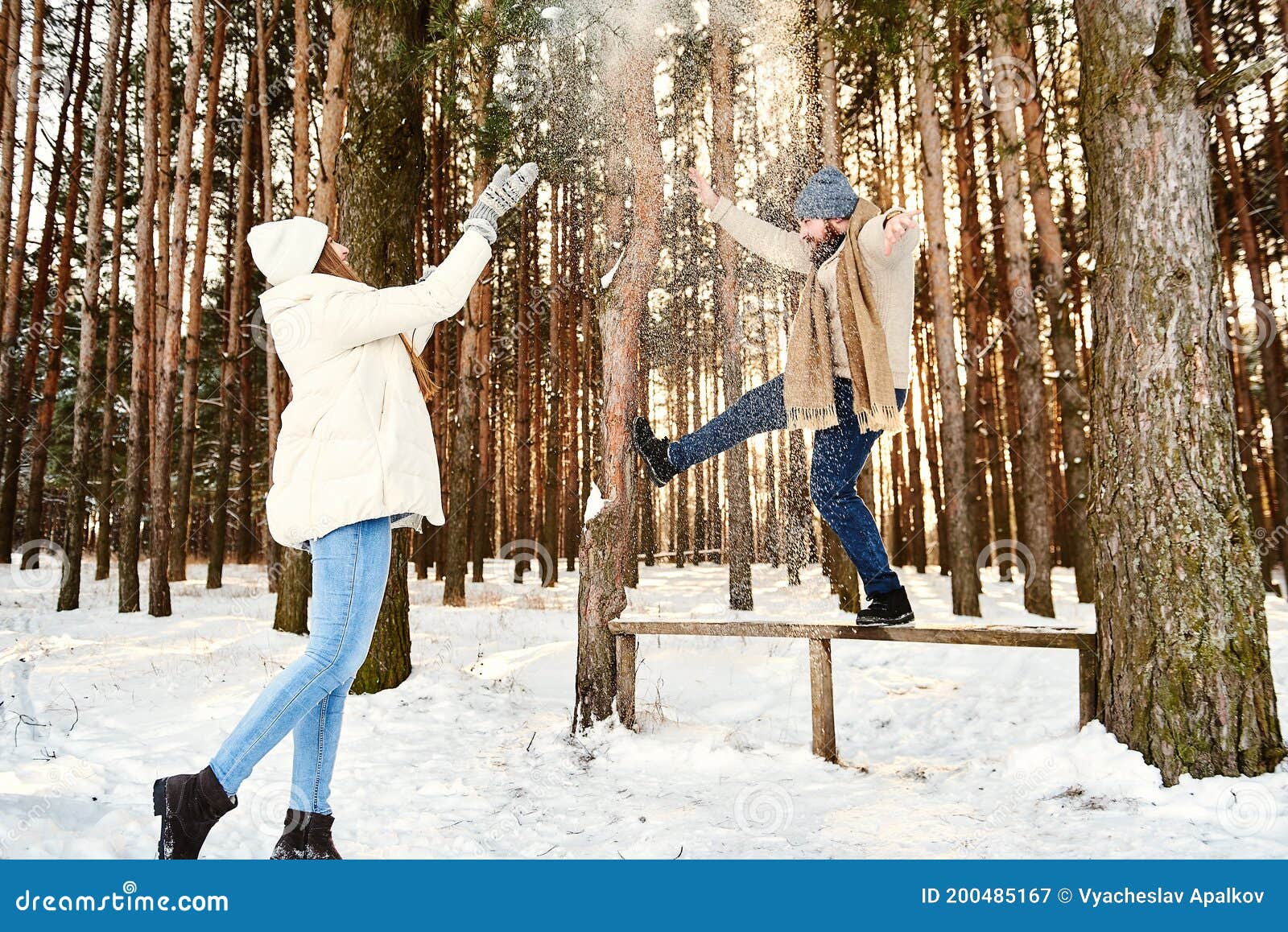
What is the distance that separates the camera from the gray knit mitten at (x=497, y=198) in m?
2.53

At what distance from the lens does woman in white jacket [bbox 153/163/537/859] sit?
2395mm

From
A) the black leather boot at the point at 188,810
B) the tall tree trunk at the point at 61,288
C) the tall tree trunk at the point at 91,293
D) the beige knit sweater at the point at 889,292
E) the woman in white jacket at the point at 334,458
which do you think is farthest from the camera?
the tall tree trunk at the point at 61,288

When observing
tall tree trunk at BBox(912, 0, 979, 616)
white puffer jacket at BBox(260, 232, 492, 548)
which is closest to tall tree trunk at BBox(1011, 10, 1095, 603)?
tall tree trunk at BBox(912, 0, 979, 616)

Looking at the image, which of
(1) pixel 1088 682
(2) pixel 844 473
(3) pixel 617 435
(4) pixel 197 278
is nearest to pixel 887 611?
(2) pixel 844 473

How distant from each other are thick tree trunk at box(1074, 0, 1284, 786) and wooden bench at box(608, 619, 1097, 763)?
0.15 m

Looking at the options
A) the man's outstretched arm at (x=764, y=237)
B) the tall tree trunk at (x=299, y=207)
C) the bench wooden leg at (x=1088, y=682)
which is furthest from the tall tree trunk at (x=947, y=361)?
the tall tree trunk at (x=299, y=207)

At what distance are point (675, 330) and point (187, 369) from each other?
816cm

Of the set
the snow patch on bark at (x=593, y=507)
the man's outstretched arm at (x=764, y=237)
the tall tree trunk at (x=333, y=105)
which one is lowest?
the snow patch on bark at (x=593, y=507)

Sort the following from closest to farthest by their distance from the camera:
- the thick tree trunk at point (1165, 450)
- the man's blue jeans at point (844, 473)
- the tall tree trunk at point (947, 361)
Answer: the thick tree trunk at point (1165, 450) → the man's blue jeans at point (844, 473) → the tall tree trunk at point (947, 361)

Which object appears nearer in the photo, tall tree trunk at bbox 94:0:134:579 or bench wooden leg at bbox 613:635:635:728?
bench wooden leg at bbox 613:635:635:728

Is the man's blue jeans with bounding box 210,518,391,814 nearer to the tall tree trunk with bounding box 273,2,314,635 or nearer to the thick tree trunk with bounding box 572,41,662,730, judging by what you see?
the thick tree trunk with bounding box 572,41,662,730

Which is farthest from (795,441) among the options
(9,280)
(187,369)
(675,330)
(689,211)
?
(9,280)

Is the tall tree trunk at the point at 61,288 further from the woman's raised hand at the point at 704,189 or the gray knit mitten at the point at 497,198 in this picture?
the gray knit mitten at the point at 497,198

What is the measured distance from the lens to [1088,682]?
382cm
